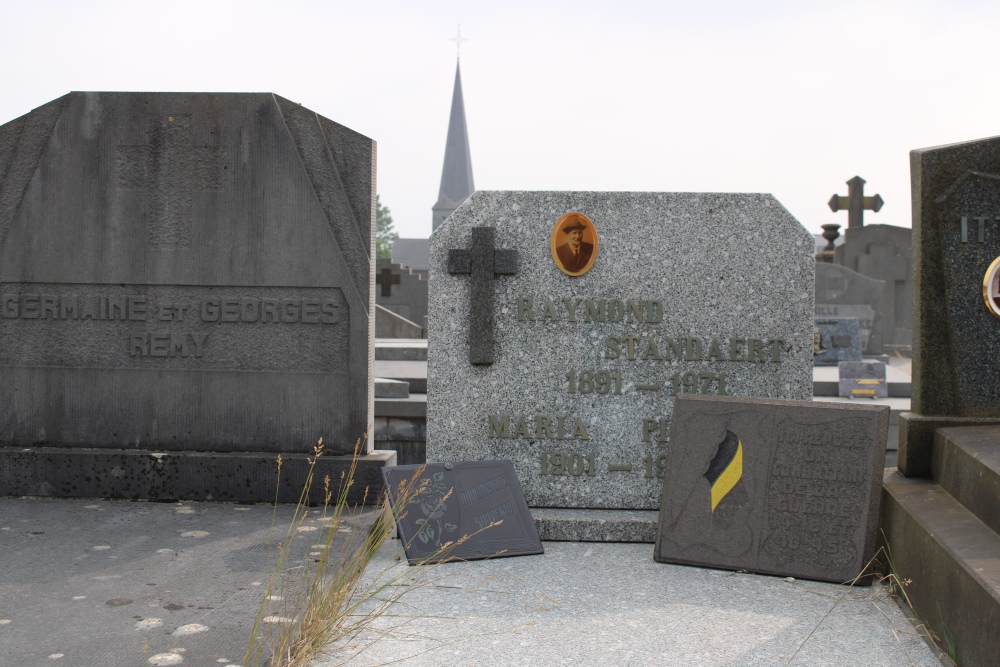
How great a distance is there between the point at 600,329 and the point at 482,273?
23.8 inches

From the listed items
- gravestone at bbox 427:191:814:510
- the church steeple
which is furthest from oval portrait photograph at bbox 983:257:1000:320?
the church steeple

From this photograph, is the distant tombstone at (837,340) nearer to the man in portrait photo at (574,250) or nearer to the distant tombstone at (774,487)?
the man in portrait photo at (574,250)

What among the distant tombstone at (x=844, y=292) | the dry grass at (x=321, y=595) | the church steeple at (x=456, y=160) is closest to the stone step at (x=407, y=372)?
the dry grass at (x=321, y=595)

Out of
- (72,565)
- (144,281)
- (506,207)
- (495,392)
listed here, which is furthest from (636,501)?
(144,281)

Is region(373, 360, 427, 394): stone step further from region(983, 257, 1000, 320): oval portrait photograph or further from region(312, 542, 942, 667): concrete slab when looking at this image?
region(983, 257, 1000, 320): oval portrait photograph

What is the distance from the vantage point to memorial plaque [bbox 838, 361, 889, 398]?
23.8ft

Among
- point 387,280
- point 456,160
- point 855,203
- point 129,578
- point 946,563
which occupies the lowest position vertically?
point 129,578

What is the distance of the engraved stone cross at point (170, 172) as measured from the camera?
4859mm

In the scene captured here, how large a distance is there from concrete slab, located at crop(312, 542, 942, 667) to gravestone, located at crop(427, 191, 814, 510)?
708mm

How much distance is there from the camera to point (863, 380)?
286 inches

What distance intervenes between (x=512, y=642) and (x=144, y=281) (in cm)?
308

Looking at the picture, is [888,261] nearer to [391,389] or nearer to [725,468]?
[391,389]

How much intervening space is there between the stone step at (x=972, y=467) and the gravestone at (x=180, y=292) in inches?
103

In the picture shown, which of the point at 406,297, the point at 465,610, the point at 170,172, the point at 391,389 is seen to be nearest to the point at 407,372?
the point at 391,389
